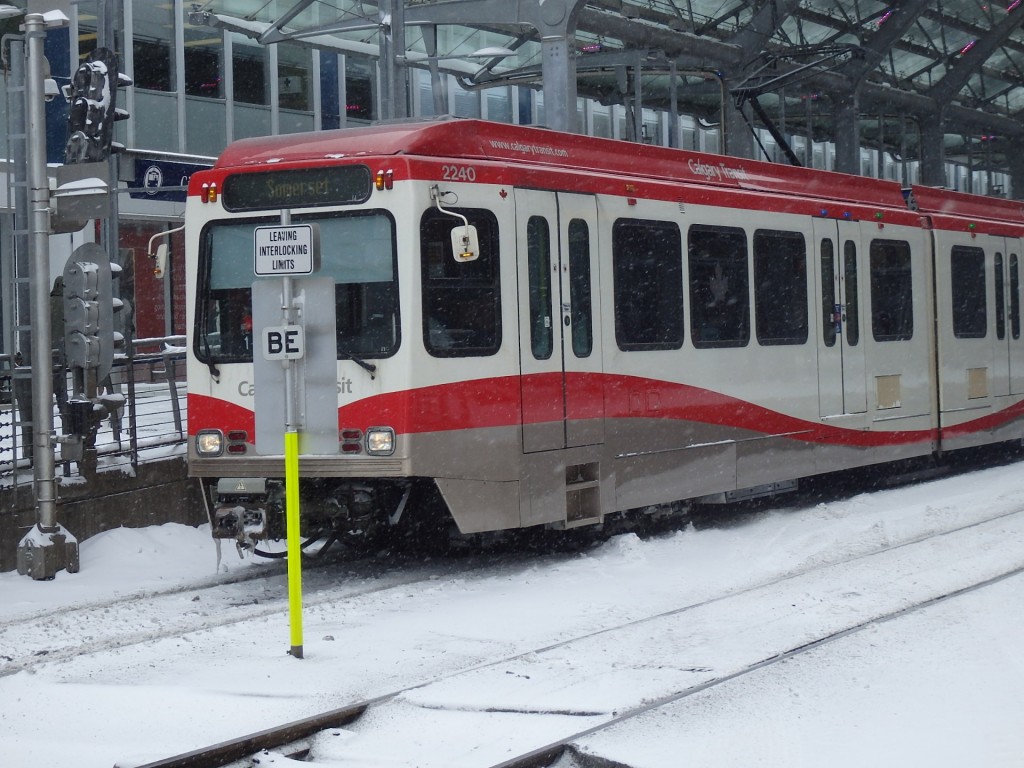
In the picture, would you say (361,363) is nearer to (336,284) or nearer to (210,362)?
(336,284)

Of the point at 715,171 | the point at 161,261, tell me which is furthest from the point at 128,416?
the point at 715,171

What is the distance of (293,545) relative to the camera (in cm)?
838

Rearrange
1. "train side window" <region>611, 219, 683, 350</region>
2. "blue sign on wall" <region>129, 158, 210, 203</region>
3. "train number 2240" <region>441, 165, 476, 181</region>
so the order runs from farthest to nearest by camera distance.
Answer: "blue sign on wall" <region>129, 158, 210, 203</region>
"train side window" <region>611, 219, 683, 350</region>
"train number 2240" <region>441, 165, 476, 181</region>

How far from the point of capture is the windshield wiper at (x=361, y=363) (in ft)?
33.0

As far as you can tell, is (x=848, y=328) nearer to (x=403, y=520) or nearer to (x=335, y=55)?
(x=403, y=520)

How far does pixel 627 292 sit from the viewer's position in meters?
11.8

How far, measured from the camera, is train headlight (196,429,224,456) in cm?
1071

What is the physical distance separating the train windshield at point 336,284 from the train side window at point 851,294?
6.18m

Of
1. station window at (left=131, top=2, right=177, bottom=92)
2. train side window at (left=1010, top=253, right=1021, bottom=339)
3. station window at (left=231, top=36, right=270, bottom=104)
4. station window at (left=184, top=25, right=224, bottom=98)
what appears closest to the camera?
train side window at (left=1010, top=253, right=1021, bottom=339)

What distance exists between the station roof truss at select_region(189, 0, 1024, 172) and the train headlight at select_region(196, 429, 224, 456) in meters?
7.67

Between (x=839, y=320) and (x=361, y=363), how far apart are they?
614cm

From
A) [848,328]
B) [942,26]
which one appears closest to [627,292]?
[848,328]

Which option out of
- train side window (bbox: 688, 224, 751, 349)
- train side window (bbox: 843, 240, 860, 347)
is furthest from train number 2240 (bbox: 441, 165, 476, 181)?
train side window (bbox: 843, 240, 860, 347)

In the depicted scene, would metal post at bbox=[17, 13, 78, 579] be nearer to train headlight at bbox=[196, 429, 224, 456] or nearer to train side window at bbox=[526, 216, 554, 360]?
train headlight at bbox=[196, 429, 224, 456]
